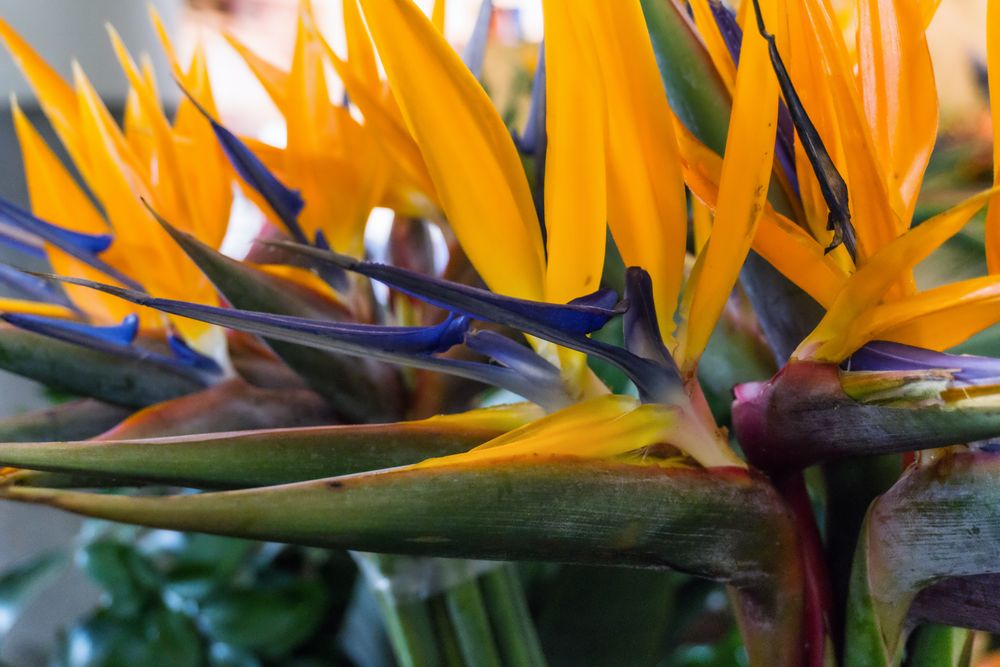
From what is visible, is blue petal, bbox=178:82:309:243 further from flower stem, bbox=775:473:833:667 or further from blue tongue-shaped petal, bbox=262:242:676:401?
flower stem, bbox=775:473:833:667

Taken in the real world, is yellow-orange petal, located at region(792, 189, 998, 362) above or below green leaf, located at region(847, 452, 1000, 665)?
above

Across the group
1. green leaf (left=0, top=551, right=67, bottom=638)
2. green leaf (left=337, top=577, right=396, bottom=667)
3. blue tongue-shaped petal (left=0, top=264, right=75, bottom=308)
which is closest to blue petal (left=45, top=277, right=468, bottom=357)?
blue tongue-shaped petal (left=0, top=264, right=75, bottom=308)

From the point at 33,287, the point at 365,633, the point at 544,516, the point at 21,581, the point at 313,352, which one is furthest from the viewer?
the point at 21,581

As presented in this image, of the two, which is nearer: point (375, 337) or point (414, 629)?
point (375, 337)

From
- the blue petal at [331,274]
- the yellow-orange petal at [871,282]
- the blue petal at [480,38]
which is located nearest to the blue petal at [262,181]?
the blue petal at [331,274]

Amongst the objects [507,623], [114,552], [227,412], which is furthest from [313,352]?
[114,552]

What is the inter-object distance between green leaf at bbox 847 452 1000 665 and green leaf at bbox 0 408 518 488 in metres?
0.11

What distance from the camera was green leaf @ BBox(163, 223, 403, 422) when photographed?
302 mm

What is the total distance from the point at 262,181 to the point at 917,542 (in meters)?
0.26

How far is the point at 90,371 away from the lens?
338 mm

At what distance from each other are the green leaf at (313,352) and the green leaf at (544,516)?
0.35 feet

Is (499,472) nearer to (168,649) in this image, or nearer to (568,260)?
(568,260)

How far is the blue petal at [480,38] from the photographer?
40cm

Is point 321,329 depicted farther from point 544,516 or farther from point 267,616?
point 267,616
